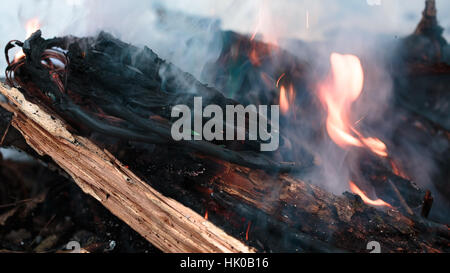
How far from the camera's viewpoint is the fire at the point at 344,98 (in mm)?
3400

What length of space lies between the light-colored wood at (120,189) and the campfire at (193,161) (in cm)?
1

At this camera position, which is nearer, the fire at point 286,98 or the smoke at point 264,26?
the smoke at point 264,26

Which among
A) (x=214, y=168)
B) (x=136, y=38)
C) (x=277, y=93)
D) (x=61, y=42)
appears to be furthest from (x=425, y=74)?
(x=61, y=42)

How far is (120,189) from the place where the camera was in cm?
232

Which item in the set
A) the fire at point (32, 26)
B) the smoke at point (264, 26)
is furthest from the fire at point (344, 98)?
the fire at point (32, 26)

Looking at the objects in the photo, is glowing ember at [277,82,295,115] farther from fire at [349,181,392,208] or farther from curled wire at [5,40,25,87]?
curled wire at [5,40,25,87]

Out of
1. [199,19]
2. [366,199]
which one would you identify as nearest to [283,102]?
[366,199]

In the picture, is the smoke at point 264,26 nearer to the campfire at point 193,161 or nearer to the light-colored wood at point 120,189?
the campfire at point 193,161

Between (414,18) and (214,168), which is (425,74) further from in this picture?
(214,168)

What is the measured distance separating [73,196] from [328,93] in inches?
149

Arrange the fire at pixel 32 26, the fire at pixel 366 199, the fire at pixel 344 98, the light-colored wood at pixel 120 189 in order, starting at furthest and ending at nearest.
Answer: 1. the fire at pixel 344 98
2. the fire at pixel 32 26
3. the fire at pixel 366 199
4. the light-colored wood at pixel 120 189

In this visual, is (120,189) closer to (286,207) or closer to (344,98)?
(286,207)

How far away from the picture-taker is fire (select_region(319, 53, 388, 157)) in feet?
11.2

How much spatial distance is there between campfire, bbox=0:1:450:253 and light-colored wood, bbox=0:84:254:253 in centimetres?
1
